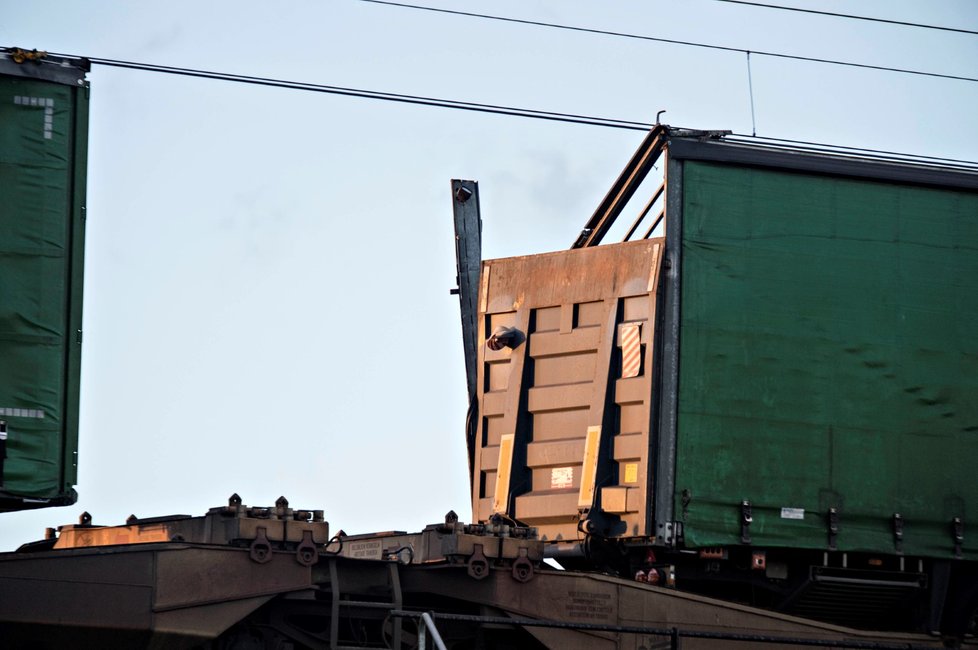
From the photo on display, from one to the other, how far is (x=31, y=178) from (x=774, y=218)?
258 inches

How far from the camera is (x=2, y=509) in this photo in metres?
12.3

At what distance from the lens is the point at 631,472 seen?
14281 millimetres

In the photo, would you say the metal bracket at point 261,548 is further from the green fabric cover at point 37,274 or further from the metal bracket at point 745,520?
the metal bracket at point 745,520

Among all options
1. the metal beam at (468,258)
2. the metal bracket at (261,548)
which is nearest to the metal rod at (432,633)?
the metal bracket at (261,548)

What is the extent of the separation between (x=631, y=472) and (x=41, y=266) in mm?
5338

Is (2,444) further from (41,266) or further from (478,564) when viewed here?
(478,564)

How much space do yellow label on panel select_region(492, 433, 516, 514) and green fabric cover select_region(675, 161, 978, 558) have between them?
71.4 inches

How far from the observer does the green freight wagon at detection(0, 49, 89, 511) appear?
12281 mm

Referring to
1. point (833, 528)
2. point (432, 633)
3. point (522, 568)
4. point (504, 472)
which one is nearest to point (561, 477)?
point (504, 472)

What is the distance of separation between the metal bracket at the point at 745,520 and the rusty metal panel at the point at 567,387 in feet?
3.06

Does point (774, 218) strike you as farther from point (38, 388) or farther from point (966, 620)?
point (38, 388)

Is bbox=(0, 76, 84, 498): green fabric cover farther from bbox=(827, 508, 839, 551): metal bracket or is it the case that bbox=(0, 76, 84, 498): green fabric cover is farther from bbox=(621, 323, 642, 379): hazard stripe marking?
bbox=(827, 508, 839, 551): metal bracket

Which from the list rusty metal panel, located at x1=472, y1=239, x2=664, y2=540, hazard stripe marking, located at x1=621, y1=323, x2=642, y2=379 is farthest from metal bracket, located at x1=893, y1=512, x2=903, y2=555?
hazard stripe marking, located at x1=621, y1=323, x2=642, y2=379

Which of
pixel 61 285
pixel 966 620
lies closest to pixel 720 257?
pixel 966 620
